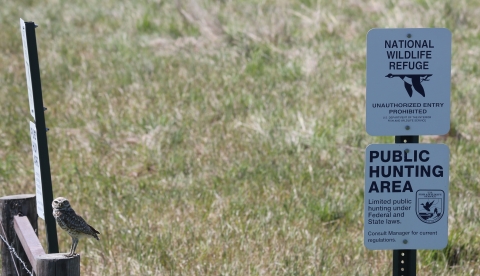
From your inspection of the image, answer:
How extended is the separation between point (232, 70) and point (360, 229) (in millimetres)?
4039

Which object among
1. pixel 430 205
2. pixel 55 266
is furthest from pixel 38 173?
pixel 430 205

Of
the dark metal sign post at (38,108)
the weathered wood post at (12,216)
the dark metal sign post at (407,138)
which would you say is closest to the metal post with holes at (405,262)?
the dark metal sign post at (407,138)

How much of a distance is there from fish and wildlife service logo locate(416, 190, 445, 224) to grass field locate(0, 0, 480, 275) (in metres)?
1.53

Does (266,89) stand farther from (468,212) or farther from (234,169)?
(468,212)

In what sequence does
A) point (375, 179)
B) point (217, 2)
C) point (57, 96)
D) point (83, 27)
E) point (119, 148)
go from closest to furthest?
point (375, 179)
point (119, 148)
point (57, 96)
point (83, 27)
point (217, 2)

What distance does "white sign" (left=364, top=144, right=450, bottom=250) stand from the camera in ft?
11.3

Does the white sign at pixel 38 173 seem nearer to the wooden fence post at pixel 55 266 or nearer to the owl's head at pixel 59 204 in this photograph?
the owl's head at pixel 59 204

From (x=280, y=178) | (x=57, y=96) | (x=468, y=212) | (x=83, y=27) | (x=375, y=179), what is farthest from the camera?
(x=83, y=27)

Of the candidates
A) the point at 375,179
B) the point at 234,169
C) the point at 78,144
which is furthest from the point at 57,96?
the point at 375,179

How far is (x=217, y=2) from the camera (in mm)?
12523

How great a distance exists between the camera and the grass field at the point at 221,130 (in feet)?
17.5

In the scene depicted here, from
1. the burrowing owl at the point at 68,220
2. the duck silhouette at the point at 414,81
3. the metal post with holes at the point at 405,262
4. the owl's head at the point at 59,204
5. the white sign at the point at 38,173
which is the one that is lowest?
the metal post with holes at the point at 405,262

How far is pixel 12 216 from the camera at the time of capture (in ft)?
13.7

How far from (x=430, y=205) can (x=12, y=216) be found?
2132 mm
